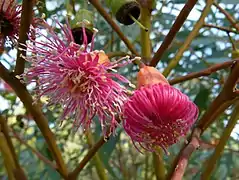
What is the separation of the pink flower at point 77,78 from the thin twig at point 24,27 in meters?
0.07

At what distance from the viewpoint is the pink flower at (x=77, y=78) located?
111cm

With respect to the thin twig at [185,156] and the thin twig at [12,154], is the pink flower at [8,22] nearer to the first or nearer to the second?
the thin twig at [12,154]

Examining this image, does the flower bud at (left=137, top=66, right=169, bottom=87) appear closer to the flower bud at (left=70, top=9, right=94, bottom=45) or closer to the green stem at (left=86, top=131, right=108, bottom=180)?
the flower bud at (left=70, top=9, right=94, bottom=45)

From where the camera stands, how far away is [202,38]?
1.80m

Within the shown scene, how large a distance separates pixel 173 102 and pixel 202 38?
821 millimetres

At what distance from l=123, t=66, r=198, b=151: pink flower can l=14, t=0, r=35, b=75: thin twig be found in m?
0.21

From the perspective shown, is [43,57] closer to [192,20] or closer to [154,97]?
[154,97]

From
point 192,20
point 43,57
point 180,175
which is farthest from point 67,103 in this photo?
point 192,20

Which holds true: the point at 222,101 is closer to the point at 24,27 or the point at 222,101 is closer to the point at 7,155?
the point at 24,27


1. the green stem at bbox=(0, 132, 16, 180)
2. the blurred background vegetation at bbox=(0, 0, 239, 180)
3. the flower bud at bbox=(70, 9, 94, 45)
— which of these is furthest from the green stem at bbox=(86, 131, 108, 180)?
→ the flower bud at bbox=(70, 9, 94, 45)

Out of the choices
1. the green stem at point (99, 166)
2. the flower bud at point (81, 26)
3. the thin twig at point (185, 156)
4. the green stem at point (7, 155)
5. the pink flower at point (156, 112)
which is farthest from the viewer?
the green stem at point (99, 166)

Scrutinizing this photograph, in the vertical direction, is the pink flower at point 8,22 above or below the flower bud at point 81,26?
above

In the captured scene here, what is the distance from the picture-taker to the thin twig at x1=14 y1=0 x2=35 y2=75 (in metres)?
0.98

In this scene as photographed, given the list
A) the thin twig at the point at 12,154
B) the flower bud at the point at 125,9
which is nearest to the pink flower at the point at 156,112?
the flower bud at the point at 125,9
